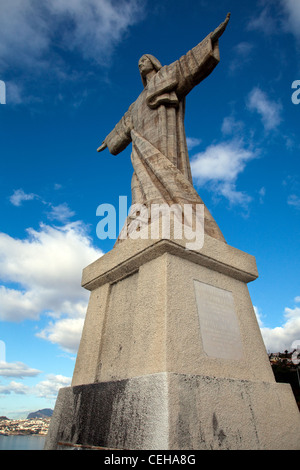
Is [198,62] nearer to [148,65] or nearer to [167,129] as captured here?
[167,129]

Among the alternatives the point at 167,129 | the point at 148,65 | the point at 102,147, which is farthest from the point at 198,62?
the point at 102,147

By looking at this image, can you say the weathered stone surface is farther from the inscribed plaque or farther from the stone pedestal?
the inscribed plaque

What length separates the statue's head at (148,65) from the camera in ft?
21.1

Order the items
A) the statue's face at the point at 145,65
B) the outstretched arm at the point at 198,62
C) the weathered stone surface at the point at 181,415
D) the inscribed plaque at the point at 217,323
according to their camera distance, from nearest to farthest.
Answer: the weathered stone surface at the point at 181,415 < the inscribed plaque at the point at 217,323 < the outstretched arm at the point at 198,62 < the statue's face at the point at 145,65

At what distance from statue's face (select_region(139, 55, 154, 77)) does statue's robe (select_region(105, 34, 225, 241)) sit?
2.58 ft

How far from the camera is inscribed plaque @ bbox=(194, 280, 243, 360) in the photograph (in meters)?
2.68

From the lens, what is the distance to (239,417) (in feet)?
7.42

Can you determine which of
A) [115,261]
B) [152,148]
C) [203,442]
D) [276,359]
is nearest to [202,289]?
[115,261]

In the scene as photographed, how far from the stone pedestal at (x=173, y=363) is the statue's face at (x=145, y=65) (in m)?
4.97

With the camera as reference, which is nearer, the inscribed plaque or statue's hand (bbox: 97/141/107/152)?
the inscribed plaque

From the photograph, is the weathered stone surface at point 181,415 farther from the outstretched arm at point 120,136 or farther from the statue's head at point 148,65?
the statue's head at point 148,65

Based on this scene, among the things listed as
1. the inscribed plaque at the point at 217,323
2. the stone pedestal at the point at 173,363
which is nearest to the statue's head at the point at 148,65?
the stone pedestal at the point at 173,363

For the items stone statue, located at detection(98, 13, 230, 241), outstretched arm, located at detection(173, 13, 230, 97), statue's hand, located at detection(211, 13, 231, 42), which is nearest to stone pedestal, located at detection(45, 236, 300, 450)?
stone statue, located at detection(98, 13, 230, 241)
